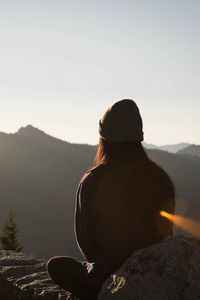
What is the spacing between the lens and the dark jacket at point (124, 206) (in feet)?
16.5

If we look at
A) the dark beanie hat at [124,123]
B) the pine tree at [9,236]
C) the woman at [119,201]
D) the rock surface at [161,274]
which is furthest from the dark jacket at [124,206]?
the pine tree at [9,236]

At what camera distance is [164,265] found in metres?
4.35

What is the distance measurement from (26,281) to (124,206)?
7.30ft

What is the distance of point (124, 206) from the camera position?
5.04 metres

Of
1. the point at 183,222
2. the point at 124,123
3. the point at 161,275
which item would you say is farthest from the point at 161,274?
the point at 124,123

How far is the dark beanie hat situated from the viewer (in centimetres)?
523

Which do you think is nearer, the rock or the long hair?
the rock

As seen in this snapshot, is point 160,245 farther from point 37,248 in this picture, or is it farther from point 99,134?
point 37,248

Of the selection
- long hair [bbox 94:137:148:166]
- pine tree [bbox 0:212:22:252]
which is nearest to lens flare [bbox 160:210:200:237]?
long hair [bbox 94:137:148:166]

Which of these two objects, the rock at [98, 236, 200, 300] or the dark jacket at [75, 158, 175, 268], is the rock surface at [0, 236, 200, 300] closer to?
the rock at [98, 236, 200, 300]

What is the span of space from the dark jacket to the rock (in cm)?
52

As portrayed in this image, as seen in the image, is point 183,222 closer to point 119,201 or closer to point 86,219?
point 119,201

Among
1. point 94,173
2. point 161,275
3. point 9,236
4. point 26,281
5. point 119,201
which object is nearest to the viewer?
point 161,275

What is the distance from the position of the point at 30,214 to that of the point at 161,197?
574ft
